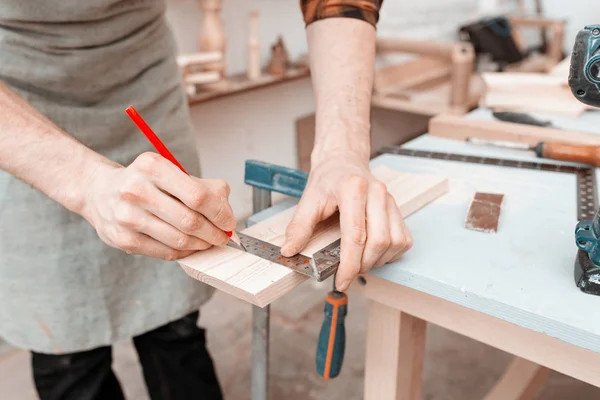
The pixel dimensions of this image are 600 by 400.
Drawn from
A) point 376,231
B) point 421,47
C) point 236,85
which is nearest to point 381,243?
point 376,231

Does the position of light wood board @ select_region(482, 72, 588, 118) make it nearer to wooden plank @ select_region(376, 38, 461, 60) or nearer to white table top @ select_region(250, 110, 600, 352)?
white table top @ select_region(250, 110, 600, 352)

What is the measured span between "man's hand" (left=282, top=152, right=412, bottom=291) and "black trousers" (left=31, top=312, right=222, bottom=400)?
561 millimetres

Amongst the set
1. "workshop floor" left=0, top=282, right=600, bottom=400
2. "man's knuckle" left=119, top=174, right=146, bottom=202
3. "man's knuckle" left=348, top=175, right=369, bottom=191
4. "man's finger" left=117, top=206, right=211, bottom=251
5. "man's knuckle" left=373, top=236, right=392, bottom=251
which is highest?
"man's knuckle" left=119, top=174, right=146, bottom=202

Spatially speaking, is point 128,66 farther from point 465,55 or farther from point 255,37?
point 465,55

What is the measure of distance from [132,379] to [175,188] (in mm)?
1309

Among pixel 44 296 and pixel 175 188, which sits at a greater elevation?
pixel 175 188

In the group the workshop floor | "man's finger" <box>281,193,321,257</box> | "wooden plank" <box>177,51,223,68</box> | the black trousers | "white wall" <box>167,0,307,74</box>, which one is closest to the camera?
"man's finger" <box>281,193,321,257</box>

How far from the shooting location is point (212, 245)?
720 millimetres

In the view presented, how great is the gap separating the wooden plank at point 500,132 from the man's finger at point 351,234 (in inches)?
23.4

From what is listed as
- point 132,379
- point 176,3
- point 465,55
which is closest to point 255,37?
point 176,3

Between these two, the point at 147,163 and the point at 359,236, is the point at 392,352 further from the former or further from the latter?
the point at 147,163

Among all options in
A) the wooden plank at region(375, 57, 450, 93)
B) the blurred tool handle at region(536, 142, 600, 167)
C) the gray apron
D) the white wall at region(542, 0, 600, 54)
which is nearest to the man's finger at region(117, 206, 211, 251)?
the gray apron

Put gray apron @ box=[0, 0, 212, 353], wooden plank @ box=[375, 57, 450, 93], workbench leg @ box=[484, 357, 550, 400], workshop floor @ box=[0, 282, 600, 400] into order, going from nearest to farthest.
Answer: gray apron @ box=[0, 0, 212, 353] → workbench leg @ box=[484, 357, 550, 400] → workshop floor @ box=[0, 282, 600, 400] → wooden plank @ box=[375, 57, 450, 93]

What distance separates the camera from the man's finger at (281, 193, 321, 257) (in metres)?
0.70
